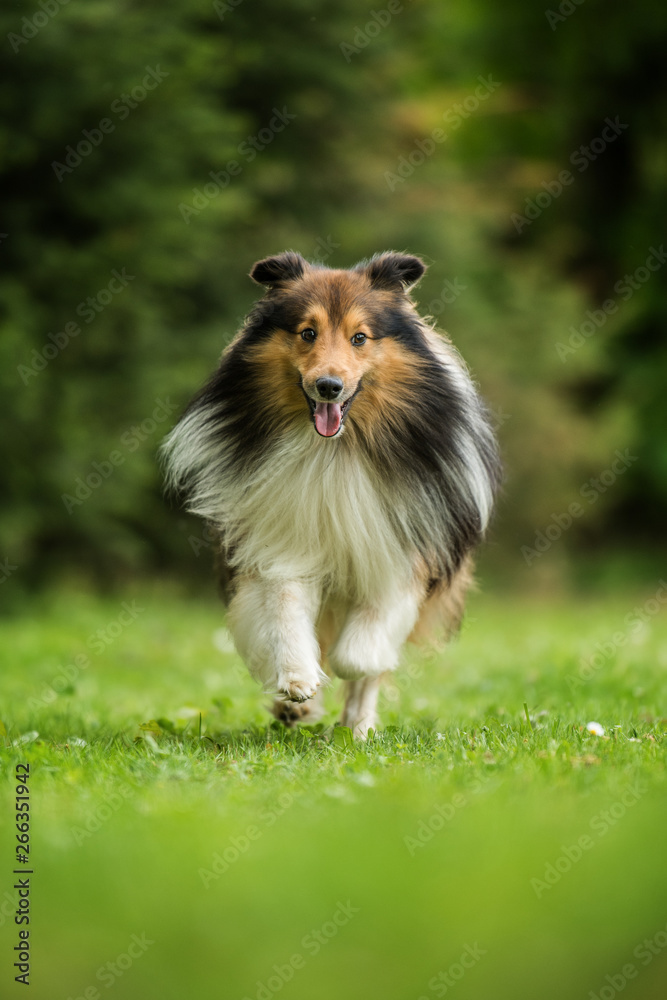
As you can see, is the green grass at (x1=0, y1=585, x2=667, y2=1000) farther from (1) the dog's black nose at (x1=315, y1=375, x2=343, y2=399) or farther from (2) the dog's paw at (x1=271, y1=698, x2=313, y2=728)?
(1) the dog's black nose at (x1=315, y1=375, x2=343, y2=399)

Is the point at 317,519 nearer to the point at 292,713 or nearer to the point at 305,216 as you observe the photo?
the point at 292,713

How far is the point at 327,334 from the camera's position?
16.1 ft

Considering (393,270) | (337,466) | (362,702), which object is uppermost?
(393,270)

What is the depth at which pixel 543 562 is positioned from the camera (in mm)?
18344

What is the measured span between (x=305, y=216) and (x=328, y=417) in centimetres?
1106

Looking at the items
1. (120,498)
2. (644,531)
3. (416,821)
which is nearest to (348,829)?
(416,821)

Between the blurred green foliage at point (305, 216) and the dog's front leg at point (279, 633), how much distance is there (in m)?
2.03

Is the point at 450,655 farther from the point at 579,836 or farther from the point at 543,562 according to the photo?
the point at 543,562

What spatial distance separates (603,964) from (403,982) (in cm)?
52

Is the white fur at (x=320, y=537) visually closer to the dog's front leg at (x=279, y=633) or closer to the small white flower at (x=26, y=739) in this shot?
the dog's front leg at (x=279, y=633)

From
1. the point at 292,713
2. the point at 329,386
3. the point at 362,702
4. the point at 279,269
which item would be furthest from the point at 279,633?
the point at 279,269

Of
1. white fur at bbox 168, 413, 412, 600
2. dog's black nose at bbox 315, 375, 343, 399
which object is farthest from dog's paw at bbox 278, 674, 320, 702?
dog's black nose at bbox 315, 375, 343, 399

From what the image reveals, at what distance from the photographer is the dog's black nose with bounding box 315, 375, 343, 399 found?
4738mm

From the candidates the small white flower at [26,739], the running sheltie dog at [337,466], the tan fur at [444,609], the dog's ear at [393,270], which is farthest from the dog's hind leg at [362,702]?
the dog's ear at [393,270]
